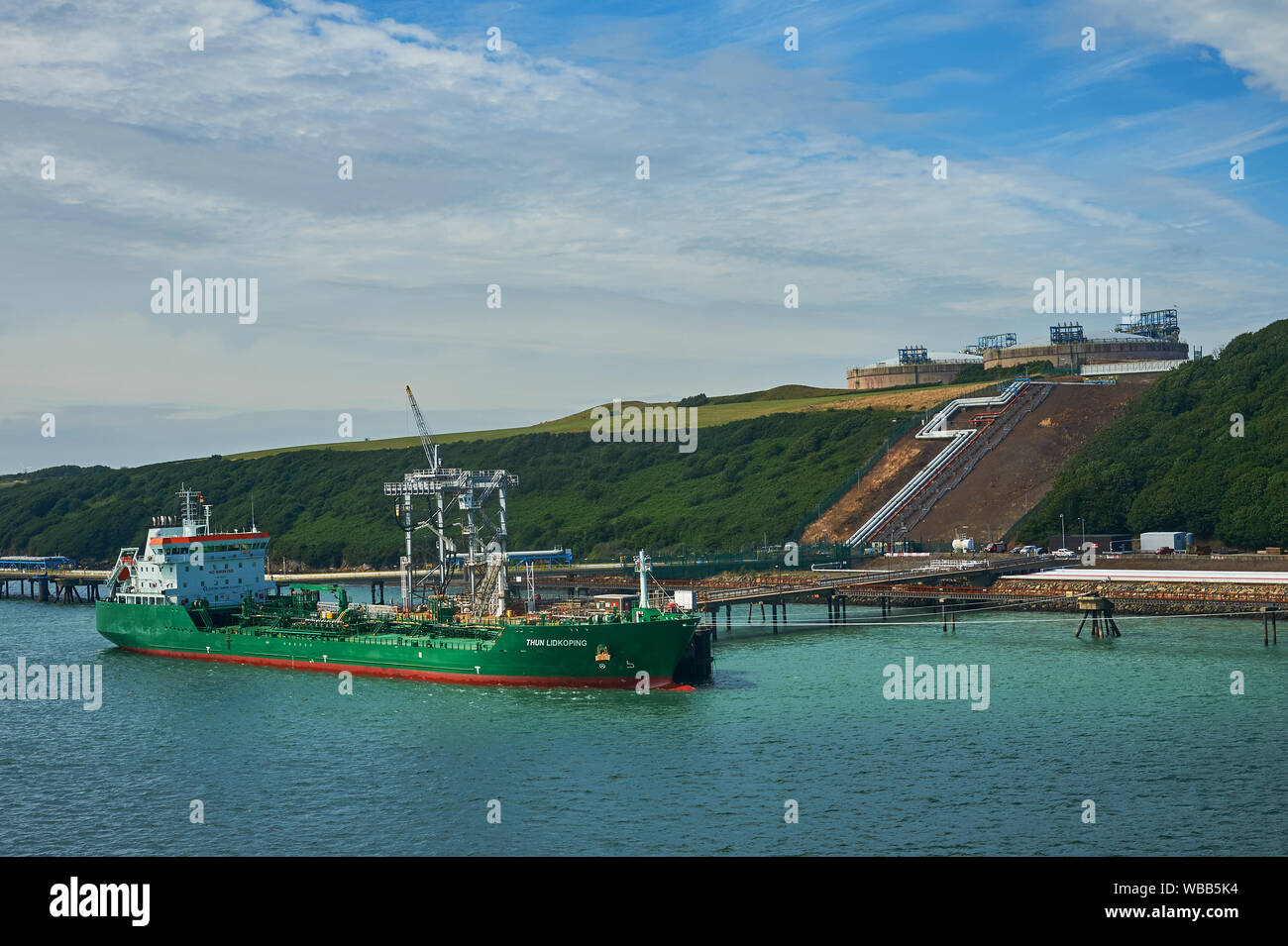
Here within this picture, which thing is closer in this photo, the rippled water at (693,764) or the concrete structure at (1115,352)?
the rippled water at (693,764)

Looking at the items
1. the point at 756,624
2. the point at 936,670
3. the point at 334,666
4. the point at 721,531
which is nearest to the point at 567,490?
the point at 721,531

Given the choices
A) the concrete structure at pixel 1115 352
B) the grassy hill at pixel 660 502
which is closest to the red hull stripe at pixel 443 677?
the grassy hill at pixel 660 502

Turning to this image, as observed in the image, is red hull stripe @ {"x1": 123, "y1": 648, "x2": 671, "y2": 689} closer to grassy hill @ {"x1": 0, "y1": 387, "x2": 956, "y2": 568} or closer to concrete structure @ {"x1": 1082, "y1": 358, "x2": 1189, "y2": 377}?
grassy hill @ {"x1": 0, "y1": 387, "x2": 956, "y2": 568}

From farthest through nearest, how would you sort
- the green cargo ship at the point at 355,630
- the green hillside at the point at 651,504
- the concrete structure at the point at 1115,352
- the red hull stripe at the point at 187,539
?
1. the concrete structure at the point at 1115,352
2. the green hillside at the point at 651,504
3. the red hull stripe at the point at 187,539
4. the green cargo ship at the point at 355,630

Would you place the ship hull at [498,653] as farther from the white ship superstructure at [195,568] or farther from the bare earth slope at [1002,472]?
the bare earth slope at [1002,472]

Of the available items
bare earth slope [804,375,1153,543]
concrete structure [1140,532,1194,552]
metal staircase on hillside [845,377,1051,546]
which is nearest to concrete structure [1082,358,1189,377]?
bare earth slope [804,375,1153,543]

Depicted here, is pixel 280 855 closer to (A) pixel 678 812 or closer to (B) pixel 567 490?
(A) pixel 678 812
